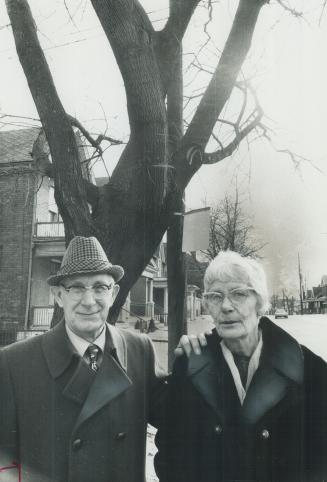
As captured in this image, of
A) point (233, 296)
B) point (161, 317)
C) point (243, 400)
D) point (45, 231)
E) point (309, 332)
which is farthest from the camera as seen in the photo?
point (161, 317)

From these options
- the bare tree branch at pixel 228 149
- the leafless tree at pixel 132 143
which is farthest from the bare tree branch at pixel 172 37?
the bare tree branch at pixel 228 149

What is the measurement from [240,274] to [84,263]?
2.89 ft

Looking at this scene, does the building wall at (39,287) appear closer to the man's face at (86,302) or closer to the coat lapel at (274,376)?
the man's face at (86,302)

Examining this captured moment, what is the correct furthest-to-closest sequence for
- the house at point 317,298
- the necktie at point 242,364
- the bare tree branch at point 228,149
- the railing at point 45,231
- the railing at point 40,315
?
the house at point 317,298
the railing at point 45,231
the railing at point 40,315
the bare tree branch at point 228,149
the necktie at point 242,364

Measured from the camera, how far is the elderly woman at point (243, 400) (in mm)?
2266

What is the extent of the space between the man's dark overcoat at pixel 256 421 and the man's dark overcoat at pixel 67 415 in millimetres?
250

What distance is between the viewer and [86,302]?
7.97ft

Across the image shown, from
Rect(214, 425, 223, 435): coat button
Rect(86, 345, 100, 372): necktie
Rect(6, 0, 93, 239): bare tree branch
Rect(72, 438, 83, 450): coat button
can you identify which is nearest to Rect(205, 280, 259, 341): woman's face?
Rect(214, 425, 223, 435): coat button

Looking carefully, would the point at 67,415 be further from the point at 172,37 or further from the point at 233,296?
the point at 172,37

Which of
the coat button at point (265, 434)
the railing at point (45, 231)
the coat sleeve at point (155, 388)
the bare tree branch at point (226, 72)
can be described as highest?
the railing at point (45, 231)

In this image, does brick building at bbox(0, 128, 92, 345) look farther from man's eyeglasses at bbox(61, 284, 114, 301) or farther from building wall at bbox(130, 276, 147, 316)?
man's eyeglasses at bbox(61, 284, 114, 301)

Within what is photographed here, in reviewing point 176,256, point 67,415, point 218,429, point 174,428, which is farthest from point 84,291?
point 176,256

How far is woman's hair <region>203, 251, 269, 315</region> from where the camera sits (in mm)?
2447

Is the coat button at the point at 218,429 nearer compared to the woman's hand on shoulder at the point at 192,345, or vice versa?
the coat button at the point at 218,429
